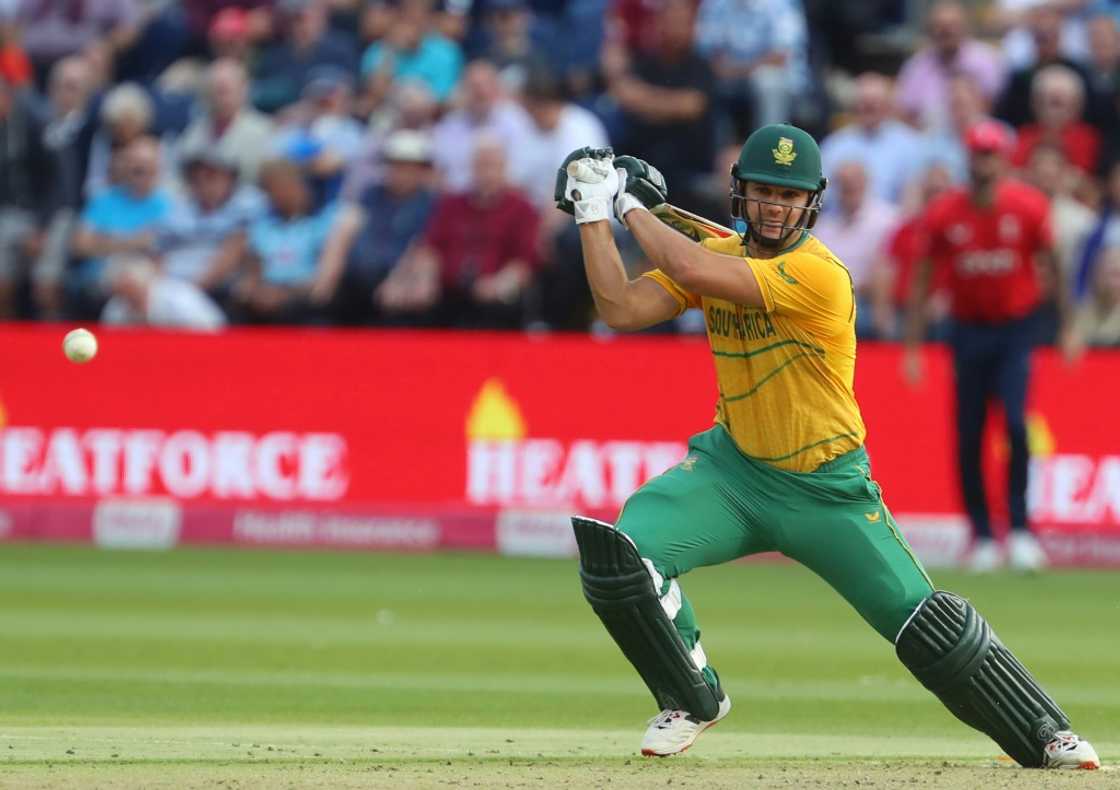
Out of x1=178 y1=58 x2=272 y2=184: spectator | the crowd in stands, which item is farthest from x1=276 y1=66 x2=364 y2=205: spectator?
x1=178 y1=58 x2=272 y2=184: spectator

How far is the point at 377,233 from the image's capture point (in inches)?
582

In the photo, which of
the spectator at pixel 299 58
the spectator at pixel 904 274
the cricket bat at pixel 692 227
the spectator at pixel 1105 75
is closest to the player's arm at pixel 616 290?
the cricket bat at pixel 692 227

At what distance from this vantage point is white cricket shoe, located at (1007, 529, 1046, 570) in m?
12.3

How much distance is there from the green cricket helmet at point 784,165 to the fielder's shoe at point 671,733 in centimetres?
146

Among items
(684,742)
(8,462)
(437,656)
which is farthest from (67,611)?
(684,742)

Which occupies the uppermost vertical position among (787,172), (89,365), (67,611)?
(787,172)

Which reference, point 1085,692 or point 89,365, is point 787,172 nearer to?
point 1085,692

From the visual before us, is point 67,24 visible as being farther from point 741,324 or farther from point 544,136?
point 741,324

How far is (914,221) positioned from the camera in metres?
13.7

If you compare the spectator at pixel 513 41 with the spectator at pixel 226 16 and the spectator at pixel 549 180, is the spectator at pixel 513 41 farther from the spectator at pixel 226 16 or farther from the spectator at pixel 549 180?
the spectator at pixel 226 16

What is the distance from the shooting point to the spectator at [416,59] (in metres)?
16.1

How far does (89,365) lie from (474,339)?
2460mm

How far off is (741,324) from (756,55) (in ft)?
29.3

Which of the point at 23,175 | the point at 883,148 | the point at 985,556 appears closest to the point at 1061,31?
the point at 883,148
